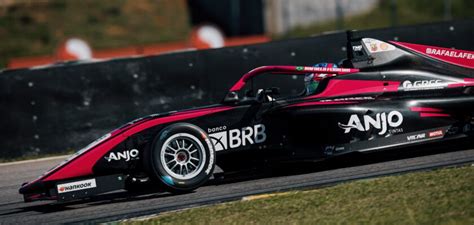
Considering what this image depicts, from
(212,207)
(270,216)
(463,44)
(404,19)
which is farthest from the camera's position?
(404,19)

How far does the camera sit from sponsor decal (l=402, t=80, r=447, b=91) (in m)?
8.64

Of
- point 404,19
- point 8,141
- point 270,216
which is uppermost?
point 404,19

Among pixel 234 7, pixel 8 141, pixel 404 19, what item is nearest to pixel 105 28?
pixel 234 7

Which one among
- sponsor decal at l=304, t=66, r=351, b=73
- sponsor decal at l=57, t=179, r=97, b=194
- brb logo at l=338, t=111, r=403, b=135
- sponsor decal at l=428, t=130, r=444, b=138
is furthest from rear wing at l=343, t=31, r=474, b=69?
sponsor decal at l=57, t=179, r=97, b=194

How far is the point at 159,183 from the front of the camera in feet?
25.6

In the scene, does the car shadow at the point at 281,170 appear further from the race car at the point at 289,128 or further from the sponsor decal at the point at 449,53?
the sponsor decal at the point at 449,53

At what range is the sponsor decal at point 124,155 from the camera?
7895 millimetres

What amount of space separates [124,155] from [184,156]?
1.88 feet

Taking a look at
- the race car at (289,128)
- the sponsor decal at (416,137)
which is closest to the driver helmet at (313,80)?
the race car at (289,128)

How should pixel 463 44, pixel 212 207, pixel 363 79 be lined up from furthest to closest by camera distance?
pixel 463 44, pixel 363 79, pixel 212 207

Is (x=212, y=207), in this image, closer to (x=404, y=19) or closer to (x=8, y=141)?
(x=8, y=141)

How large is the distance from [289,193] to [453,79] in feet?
8.55

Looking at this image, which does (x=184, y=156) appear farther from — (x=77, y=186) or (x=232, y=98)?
(x=77, y=186)

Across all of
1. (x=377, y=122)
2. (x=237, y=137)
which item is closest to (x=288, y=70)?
(x=237, y=137)
